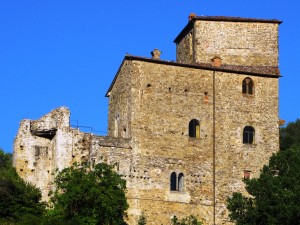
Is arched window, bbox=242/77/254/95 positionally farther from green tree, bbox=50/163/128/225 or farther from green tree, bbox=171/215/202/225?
green tree, bbox=50/163/128/225

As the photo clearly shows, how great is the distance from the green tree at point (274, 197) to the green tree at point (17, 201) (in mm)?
10547

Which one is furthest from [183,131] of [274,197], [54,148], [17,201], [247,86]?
[17,201]

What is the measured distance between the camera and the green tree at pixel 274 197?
133 ft

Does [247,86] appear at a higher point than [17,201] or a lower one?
higher

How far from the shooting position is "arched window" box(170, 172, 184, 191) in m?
46.1

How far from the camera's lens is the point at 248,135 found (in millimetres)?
48625

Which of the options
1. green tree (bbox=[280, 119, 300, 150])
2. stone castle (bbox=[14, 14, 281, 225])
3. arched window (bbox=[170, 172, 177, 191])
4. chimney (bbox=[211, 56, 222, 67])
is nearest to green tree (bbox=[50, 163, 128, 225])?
stone castle (bbox=[14, 14, 281, 225])

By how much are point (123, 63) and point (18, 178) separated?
9.03 m

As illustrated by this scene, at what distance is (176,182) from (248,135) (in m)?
5.60

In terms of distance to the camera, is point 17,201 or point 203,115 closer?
point 17,201

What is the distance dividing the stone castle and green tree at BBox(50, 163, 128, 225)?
1984 millimetres

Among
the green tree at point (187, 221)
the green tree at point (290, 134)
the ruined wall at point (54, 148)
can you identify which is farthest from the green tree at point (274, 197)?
the green tree at point (290, 134)

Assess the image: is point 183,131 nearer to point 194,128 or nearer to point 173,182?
point 194,128

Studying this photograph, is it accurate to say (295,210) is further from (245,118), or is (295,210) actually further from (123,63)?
(123,63)
